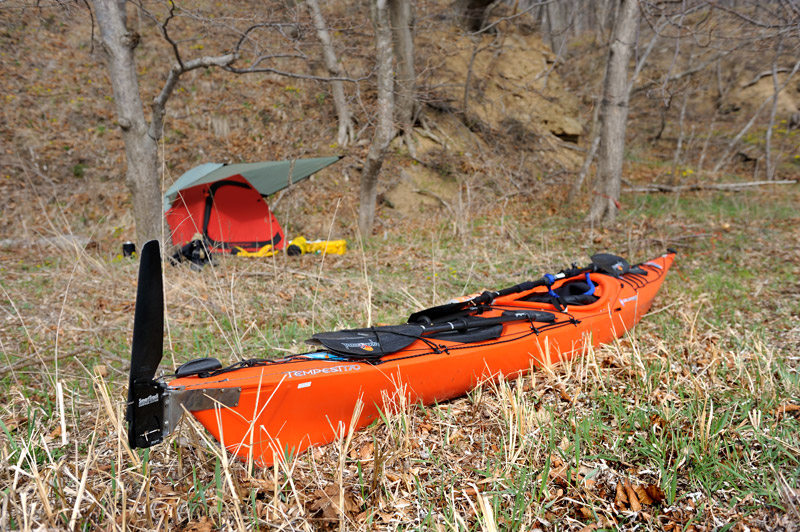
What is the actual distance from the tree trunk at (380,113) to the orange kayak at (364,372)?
4.63 metres

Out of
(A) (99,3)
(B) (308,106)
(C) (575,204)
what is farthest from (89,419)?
(B) (308,106)

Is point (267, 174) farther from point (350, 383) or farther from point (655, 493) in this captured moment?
point (655, 493)

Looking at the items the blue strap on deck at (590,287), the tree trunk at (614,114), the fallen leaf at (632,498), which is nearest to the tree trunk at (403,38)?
the tree trunk at (614,114)

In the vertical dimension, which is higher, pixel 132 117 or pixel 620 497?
pixel 132 117

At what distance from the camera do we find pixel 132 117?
6.50m

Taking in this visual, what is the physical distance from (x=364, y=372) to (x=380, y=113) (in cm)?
600

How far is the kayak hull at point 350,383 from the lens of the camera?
2379 millimetres

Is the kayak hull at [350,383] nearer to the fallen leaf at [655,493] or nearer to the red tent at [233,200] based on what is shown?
the fallen leaf at [655,493]

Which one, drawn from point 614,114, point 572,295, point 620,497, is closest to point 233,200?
point 572,295

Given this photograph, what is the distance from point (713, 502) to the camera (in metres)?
2.23

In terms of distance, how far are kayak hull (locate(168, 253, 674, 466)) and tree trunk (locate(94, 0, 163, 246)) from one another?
5205mm

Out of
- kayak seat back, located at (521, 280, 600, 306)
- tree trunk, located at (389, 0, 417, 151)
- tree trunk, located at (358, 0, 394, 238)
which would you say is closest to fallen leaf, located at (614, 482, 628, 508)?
kayak seat back, located at (521, 280, 600, 306)

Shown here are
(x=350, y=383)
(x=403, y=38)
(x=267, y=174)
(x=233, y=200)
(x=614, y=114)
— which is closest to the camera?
(x=350, y=383)

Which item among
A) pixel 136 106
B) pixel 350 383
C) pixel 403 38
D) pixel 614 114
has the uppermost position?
pixel 403 38
